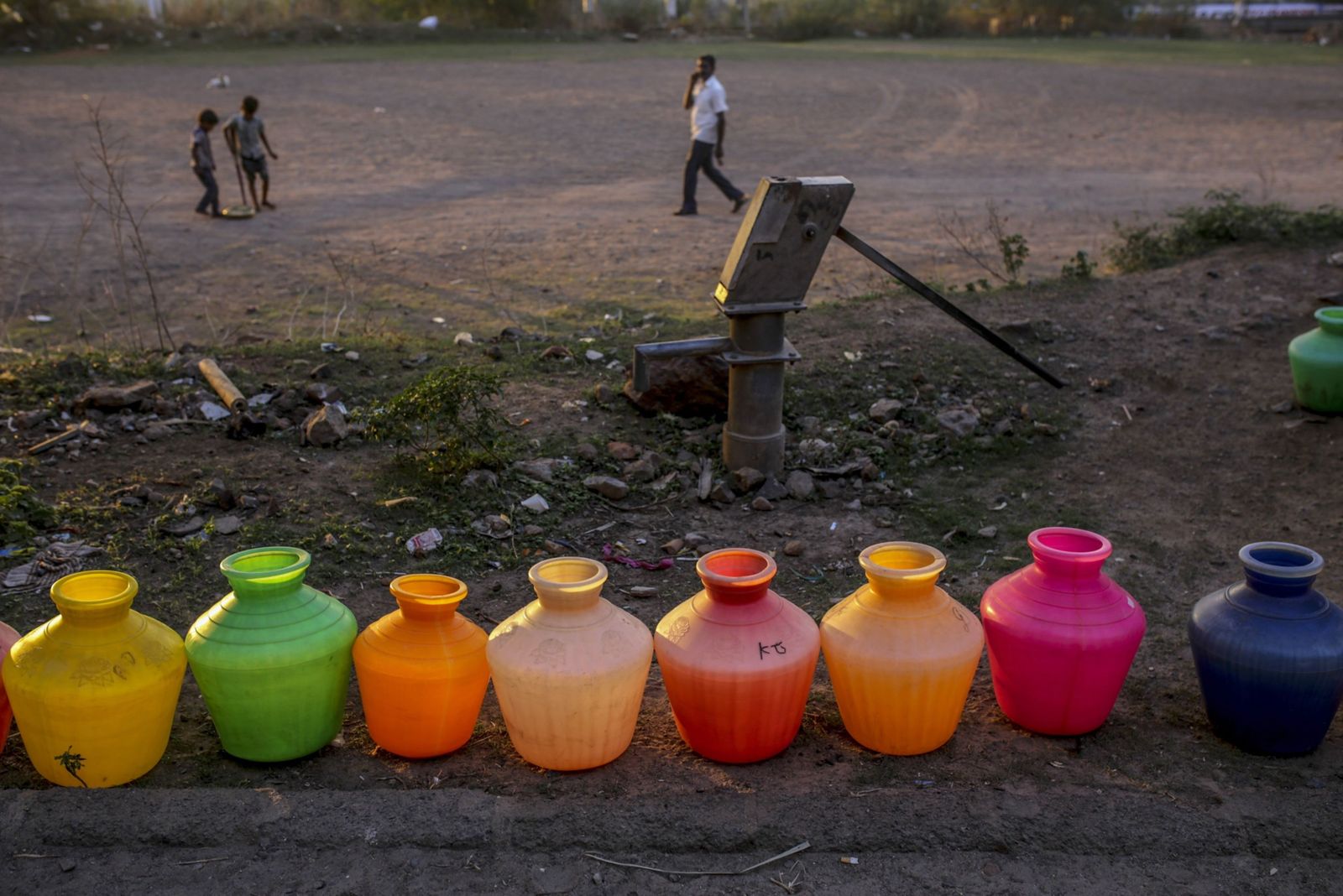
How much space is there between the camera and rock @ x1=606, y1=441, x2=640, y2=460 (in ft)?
18.0

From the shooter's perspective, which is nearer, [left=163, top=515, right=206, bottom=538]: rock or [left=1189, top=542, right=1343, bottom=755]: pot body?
[left=1189, top=542, right=1343, bottom=755]: pot body

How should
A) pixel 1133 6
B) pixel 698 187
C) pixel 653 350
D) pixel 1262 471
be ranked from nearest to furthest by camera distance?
pixel 653 350, pixel 1262 471, pixel 698 187, pixel 1133 6

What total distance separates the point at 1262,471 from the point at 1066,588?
291 centimetres

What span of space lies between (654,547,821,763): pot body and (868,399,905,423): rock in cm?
274

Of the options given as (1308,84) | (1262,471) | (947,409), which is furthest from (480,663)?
(1308,84)

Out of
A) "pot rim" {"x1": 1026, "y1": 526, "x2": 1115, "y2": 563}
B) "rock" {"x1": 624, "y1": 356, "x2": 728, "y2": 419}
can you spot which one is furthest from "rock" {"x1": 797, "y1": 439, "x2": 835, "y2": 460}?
"pot rim" {"x1": 1026, "y1": 526, "x2": 1115, "y2": 563}

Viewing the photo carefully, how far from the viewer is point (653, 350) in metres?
4.94

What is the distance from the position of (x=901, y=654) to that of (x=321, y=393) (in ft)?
12.0

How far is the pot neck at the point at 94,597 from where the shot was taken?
307 cm

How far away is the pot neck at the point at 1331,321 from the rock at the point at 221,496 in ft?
17.1

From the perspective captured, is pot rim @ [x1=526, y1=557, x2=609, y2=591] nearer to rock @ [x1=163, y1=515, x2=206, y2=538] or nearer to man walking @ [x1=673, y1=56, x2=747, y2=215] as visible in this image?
rock @ [x1=163, y1=515, x2=206, y2=538]

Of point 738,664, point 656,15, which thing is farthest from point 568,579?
point 656,15

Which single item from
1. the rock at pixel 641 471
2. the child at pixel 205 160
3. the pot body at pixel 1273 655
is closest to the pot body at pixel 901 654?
the pot body at pixel 1273 655

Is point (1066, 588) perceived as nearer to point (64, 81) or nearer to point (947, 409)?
point (947, 409)
